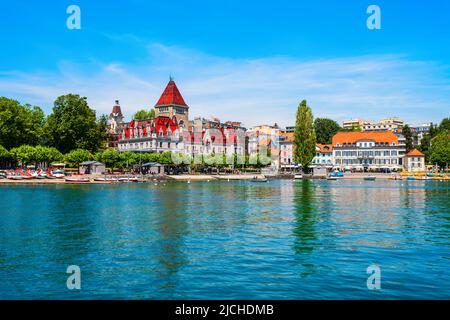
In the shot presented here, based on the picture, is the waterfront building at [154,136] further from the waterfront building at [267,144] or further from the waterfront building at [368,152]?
the waterfront building at [368,152]

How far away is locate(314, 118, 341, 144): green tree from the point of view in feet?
490

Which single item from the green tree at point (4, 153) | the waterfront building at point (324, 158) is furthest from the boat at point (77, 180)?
the waterfront building at point (324, 158)

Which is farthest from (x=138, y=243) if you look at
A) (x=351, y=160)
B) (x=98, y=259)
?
(x=351, y=160)

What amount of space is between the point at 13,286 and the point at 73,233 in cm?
1022

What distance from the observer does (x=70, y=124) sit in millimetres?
95188

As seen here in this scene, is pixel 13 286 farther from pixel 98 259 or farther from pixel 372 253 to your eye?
pixel 372 253

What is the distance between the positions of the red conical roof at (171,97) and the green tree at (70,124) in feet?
92.7

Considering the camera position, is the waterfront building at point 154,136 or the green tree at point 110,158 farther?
the waterfront building at point 154,136

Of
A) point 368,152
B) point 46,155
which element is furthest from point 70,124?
point 368,152

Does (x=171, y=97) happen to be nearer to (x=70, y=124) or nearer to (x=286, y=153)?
(x=70, y=124)

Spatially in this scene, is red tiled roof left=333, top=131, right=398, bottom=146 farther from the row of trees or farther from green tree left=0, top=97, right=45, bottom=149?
green tree left=0, top=97, right=45, bottom=149

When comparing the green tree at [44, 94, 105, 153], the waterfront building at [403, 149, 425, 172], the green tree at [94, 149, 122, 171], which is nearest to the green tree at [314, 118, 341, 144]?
the waterfront building at [403, 149, 425, 172]

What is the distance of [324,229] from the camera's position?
82.8ft

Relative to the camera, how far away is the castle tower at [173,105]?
123m
